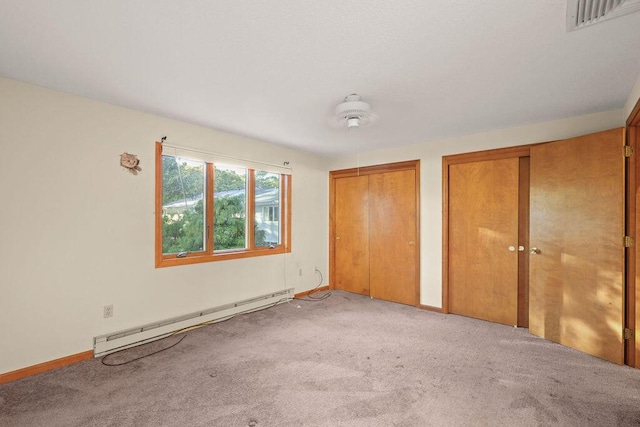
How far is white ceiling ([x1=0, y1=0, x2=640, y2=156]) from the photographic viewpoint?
1.52m

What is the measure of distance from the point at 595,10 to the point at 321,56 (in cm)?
145

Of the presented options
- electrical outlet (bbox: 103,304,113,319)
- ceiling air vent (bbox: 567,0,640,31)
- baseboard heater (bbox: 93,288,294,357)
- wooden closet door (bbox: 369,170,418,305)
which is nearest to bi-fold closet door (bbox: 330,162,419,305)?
wooden closet door (bbox: 369,170,418,305)

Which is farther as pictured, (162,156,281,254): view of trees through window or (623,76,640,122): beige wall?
(162,156,281,254): view of trees through window

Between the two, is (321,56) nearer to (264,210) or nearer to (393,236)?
(264,210)

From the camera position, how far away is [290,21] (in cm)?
159

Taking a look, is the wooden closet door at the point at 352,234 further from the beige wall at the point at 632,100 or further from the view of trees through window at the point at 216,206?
the beige wall at the point at 632,100

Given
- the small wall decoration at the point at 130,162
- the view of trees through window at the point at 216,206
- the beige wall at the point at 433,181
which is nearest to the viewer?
the small wall decoration at the point at 130,162

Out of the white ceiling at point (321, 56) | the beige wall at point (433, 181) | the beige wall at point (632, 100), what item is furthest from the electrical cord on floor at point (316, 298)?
the beige wall at point (632, 100)

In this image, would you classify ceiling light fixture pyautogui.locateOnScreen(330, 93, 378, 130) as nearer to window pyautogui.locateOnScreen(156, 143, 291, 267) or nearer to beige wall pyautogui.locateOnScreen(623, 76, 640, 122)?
window pyautogui.locateOnScreen(156, 143, 291, 267)

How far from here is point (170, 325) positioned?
316cm

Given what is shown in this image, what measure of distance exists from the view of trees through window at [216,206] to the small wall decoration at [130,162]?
29 cm

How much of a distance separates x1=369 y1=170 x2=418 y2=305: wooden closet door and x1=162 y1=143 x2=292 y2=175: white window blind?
152 centimetres

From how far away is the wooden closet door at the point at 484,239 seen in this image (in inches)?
137

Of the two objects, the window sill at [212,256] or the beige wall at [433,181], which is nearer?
the window sill at [212,256]
